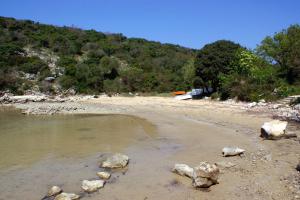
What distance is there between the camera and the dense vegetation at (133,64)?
3155cm

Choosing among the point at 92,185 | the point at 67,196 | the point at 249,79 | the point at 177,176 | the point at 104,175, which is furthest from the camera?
the point at 249,79

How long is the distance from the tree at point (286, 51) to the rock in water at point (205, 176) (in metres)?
25.0

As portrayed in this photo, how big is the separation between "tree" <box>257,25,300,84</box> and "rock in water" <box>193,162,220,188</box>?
25029mm

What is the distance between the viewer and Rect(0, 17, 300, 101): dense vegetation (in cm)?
3155

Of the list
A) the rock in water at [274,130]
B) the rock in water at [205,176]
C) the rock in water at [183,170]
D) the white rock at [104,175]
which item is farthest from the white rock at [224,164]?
the rock in water at [274,130]

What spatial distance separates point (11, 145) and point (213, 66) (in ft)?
82.4

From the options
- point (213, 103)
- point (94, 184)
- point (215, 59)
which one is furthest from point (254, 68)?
point (94, 184)

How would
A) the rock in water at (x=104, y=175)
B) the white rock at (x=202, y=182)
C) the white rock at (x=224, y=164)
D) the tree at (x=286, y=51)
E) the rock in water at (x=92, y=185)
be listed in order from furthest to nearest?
1. the tree at (x=286, y=51)
2. the white rock at (x=224, y=164)
3. the rock in water at (x=104, y=175)
4. the rock in water at (x=92, y=185)
5. the white rock at (x=202, y=182)

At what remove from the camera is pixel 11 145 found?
14867 mm

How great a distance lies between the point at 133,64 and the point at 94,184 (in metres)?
57.6

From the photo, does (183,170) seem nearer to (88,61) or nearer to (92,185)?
(92,185)

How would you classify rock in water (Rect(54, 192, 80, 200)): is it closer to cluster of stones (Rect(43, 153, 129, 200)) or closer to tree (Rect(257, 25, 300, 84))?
cluster of stones (Rect(43, 153, 129, 200))

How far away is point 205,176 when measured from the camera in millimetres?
8391

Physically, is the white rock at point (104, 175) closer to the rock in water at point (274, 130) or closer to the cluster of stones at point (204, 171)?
the cluster of stones at point (204, 171)
